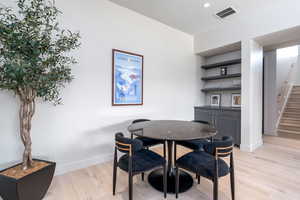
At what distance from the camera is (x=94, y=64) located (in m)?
2.60

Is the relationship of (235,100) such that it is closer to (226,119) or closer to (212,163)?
(226,119)

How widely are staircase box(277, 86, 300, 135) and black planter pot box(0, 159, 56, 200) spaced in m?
6.24

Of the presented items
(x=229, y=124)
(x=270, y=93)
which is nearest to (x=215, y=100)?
(x=229, y=124)

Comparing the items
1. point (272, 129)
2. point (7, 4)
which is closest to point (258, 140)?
point (272, 129)

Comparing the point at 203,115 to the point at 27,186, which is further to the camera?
the point at 203,115

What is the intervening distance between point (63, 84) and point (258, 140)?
4389mm

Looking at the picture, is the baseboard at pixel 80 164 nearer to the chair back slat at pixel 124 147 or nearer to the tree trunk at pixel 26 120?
the tree trunk at pixel 26 120

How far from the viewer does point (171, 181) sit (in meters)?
2.05

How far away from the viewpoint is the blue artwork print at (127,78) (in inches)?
112

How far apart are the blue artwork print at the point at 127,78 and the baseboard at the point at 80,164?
3.46ft

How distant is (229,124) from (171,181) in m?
2.36

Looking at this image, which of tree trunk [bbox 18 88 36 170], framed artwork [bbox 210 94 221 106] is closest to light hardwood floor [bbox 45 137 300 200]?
tree trunk [bbox 18 88 36 170]

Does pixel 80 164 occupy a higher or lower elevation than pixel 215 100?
lower

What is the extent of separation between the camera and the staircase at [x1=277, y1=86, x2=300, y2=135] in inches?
193
